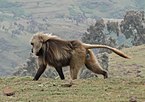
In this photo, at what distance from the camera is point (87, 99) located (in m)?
9.58

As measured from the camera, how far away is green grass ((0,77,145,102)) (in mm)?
9695

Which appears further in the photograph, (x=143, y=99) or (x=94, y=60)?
(x=94, y=60)

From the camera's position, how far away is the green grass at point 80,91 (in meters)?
9.70

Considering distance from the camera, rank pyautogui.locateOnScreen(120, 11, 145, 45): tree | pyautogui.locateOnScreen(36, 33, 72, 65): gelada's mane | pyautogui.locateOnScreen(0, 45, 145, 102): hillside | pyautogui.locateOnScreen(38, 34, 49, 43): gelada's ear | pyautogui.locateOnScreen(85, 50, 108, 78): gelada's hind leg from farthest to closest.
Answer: pyautogui.locateOnScreen(120, 11, 145, 45): tree → pyautogui.locateOnScreen(85, 50, 108, 78): gelada's hind leg → pyautogui.locateOnScreen(38, 34, 49, 43): gelada's ear → pyautogui.locateOnScreen(36, 33, 72, 65): gelada's mane → pyautogui.locateOnScreen(0, 45, 145, 102): hillside

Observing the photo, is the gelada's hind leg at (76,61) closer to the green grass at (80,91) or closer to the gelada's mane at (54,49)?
the gelada's mane at (54,49)

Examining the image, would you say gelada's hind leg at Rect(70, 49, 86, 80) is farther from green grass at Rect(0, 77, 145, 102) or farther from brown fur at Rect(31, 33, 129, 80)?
green grass at Rect(0, 77, 145, 102)

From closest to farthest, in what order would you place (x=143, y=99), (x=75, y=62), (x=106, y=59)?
(x=143, y=99)
(x=75, y=62)
(x=106, y=59)

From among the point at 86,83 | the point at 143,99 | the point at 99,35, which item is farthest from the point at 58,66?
the point at 99,35

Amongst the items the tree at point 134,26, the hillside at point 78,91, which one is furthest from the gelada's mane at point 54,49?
the tree at point 134,26

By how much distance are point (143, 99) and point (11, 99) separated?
110 inches

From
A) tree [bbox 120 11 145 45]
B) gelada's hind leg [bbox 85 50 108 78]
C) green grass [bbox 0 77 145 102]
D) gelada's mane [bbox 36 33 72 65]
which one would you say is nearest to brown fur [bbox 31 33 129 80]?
gelada's mane [bbox 36 33 72 65]

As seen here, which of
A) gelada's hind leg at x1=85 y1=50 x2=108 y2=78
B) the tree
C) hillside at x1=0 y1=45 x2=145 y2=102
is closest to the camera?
hillside at x1=0 y1=45 x2=145 y2=102

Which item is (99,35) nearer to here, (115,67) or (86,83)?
(115,67)

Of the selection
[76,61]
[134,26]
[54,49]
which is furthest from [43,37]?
[134,26]
